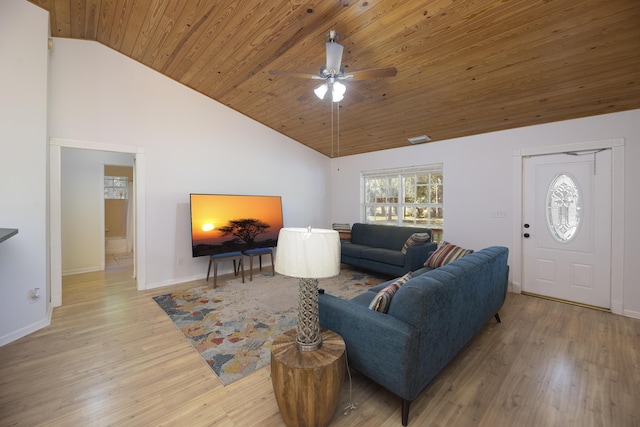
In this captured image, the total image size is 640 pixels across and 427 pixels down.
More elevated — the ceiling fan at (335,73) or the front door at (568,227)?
the ceiling fan at (335,73)

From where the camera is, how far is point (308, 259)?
1.44 metres

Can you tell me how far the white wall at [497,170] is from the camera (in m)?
3.11

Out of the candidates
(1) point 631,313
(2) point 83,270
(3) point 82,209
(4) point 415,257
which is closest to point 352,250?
(4) point 415,257

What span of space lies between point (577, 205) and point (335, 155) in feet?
14.1

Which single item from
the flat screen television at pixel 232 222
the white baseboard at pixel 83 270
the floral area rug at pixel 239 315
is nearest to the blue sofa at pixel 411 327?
the floral area rug at pixel 239 315

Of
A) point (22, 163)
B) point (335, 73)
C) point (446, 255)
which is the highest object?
point (335, 73)

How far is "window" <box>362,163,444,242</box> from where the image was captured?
496 cm

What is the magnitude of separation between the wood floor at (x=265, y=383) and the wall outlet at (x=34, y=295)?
327 millimetres

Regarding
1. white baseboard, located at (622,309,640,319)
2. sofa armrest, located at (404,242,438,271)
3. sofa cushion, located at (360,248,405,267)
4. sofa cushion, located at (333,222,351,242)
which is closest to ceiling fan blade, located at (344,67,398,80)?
sofa armrest, located at (404,242,438,271)

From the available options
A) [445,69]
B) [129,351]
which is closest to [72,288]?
[129,351]

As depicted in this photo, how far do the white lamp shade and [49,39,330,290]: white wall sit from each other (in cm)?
354

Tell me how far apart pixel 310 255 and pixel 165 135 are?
3904mm

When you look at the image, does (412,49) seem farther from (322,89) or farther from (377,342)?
(377,342)

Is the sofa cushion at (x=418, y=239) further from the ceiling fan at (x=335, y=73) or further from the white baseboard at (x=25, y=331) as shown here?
the white baseboard at (x=25, y=331)
